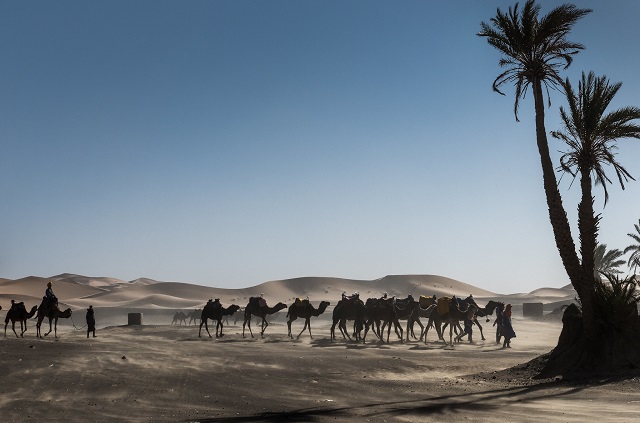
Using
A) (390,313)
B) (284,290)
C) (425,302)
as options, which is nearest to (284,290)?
(284,290)

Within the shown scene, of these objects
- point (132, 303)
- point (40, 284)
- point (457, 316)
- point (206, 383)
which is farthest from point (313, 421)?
point (40, 284)

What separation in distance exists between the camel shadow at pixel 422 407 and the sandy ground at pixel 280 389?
0.02 metres

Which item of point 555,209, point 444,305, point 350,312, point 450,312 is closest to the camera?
point 555,209

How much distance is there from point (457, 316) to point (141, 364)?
61.6ft

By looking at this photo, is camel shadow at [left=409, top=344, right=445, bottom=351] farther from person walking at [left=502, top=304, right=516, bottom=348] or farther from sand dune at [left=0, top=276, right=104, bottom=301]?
sand dune at [left=0, top=276, right=104, bottom=301]

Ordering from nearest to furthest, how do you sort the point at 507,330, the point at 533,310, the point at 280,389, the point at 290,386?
the point at 280,389 < the point at 290,386 < the point at 507,330 < the point at 533,310

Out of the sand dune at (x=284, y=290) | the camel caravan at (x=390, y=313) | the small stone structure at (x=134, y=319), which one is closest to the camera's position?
the camel caravan at (x=390, y=313)

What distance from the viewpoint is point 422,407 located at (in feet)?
47.4

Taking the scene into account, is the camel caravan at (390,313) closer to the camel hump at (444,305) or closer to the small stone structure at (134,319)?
the camel hump at (444,305)

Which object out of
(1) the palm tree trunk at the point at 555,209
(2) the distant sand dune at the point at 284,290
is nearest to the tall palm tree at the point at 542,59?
(1) the palm tree trunk at the point at 555,209

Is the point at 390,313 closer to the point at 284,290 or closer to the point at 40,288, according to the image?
the point at 284,290

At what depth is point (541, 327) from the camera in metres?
56.4

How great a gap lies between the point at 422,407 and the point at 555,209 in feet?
29.9

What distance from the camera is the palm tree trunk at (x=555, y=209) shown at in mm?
21000
